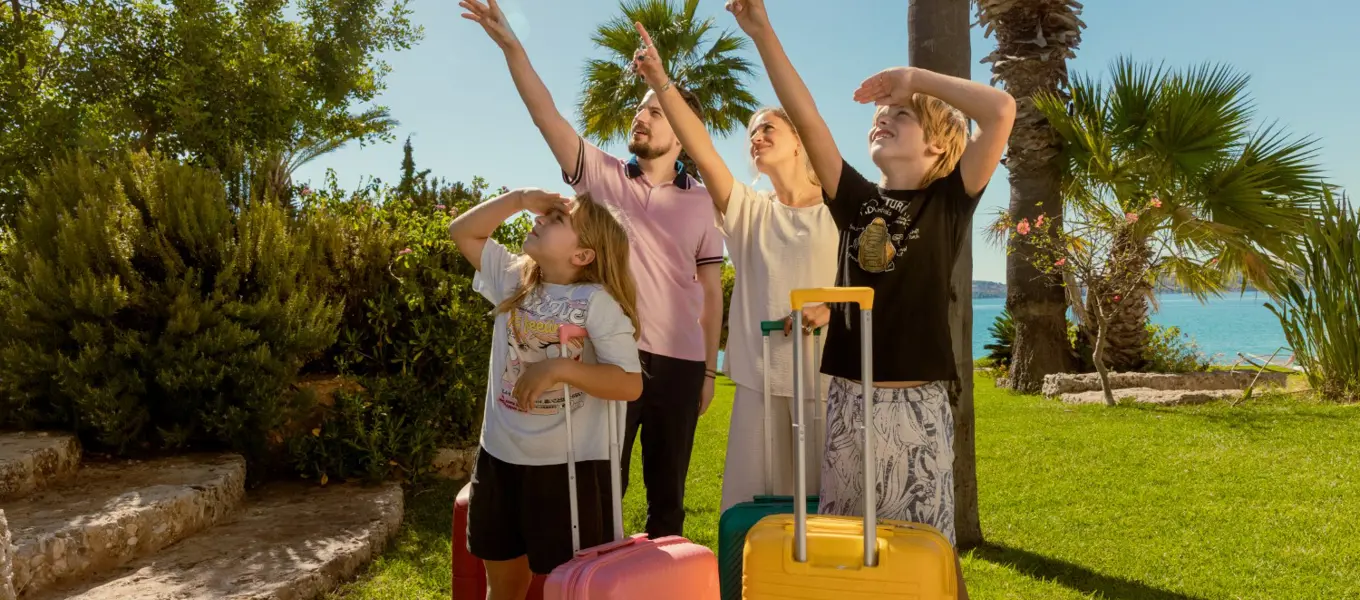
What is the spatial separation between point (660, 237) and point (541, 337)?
812mm

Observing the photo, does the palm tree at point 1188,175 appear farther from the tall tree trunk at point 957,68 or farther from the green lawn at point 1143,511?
the tall tree trunk at point 957,68

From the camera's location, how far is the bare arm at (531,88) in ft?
8.88

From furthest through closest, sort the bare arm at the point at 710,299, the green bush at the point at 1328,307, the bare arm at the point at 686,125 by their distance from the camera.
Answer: the green bush at the point at 1328,307 < the bare arm at the point at 710,299 < the bare arm at the point at 686,125

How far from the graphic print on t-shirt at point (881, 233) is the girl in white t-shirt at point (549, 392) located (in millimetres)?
588

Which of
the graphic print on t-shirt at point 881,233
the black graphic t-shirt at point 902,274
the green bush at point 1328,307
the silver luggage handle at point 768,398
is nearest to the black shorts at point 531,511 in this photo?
the silver luggage handle at point 768,398

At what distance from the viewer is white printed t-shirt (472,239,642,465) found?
2.24 m

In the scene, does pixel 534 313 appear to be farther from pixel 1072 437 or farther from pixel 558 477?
pixel 1072 437

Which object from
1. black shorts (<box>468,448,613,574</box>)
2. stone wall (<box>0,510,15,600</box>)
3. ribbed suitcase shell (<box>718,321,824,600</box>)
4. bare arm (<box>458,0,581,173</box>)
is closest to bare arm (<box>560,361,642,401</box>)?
black shorts (<box>468,448,613,574</box>)

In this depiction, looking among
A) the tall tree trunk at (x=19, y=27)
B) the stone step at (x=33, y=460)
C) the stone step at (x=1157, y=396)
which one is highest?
the tall tree trunk at (x=19, y=27)

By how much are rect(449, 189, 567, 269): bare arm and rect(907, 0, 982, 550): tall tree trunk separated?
7.29 ft

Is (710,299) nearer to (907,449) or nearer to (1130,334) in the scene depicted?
(907,449)

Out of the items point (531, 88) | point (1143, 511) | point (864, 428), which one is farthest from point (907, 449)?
point (1143, 511)

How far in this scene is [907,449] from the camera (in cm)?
208

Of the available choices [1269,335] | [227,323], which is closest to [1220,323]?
[1269,335]
